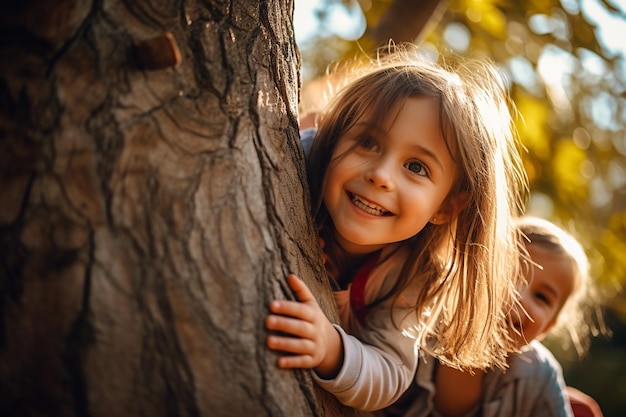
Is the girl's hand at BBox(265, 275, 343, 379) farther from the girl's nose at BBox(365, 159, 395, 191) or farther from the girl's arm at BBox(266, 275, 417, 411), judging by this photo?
the girl's nose at BBox(365, 159, 395, 191)

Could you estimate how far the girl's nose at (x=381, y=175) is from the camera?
167 cm

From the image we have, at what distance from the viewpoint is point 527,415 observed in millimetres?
2377

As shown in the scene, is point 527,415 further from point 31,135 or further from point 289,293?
point 31,135

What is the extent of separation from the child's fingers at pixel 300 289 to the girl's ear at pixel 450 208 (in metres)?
0.75

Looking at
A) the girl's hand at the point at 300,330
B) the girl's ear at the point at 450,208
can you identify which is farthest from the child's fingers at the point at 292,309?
the girl's ear at the point at 450,208

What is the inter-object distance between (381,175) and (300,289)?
502mm

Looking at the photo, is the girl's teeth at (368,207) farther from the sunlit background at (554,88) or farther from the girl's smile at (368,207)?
the sunlit background at (554,88)

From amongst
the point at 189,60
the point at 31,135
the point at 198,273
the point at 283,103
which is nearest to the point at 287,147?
the point at 283,103

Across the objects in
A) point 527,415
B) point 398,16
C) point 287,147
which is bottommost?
point 527,415

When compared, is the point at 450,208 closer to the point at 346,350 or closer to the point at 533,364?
the point at 346,350

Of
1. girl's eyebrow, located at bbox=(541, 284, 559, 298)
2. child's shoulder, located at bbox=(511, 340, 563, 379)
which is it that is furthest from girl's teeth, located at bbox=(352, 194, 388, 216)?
girl's eyebrow, located at bbox=(541, 284, 559, 298)

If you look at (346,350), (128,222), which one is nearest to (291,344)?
(346,350)

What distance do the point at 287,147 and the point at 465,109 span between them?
660mm

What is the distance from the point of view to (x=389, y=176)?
1.68 metres
